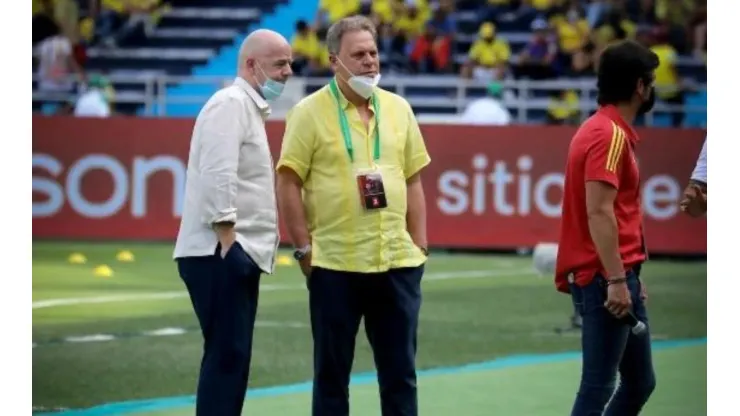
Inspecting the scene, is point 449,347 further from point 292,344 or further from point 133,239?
point 133,239

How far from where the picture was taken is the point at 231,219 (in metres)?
7.29

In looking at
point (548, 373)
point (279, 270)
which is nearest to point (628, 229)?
point (548, 373)

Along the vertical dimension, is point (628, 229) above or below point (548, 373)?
above

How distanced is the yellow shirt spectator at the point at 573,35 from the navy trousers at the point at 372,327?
17.3 meters

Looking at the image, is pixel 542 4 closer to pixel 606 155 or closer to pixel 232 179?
pixel 232 179

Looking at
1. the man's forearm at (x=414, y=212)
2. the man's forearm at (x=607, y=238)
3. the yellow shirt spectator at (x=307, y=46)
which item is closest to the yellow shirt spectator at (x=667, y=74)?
the yellow shirt spectator at (x=307, y=46)

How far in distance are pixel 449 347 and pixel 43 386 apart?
3061 millimetres

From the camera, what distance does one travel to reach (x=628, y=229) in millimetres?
7152

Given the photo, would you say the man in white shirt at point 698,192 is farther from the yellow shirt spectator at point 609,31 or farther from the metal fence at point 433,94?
the yellow shirt spectator at point 609,31

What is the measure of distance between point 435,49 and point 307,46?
1886 millimetres

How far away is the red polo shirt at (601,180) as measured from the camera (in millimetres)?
7000

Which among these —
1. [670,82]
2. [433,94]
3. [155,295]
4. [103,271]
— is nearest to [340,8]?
[433,94]

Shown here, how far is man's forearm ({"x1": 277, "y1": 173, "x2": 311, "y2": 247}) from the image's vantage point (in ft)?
24.6

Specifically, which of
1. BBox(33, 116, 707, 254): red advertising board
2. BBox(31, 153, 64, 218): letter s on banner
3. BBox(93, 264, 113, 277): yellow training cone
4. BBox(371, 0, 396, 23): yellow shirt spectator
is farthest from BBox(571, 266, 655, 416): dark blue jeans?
BBox(371, 0, 396, 23): yellow shirt spectator
